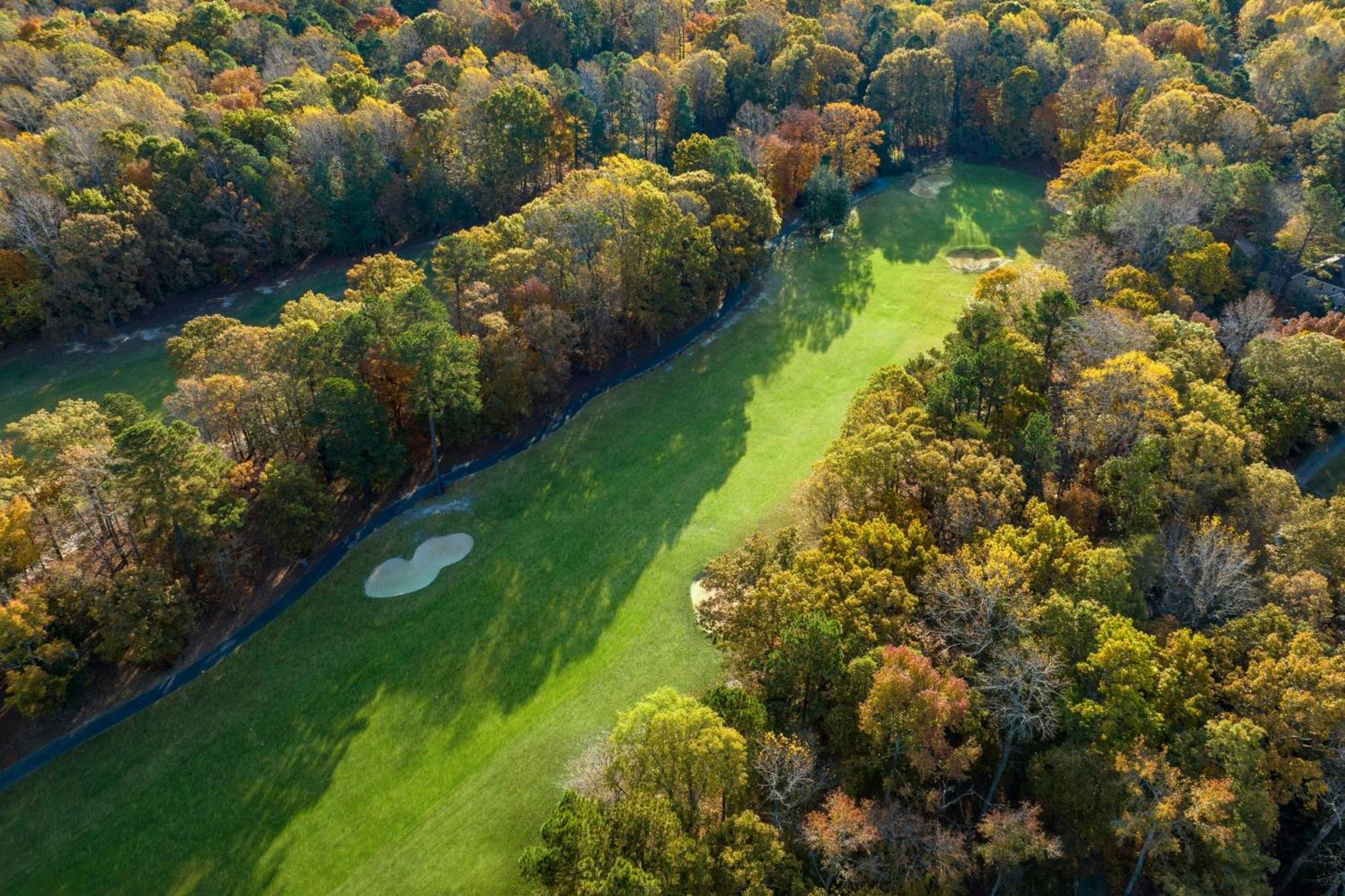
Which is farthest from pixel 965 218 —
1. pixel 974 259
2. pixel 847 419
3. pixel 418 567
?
pixel 418 567

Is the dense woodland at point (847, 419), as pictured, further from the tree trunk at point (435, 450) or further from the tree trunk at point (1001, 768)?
the tree trunk at point (435, 450)

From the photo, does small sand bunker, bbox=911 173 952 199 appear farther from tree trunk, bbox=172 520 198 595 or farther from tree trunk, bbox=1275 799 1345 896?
tree trunk, bbox=172 520 198 595

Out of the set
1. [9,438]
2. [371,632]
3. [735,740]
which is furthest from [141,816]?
[9,438]

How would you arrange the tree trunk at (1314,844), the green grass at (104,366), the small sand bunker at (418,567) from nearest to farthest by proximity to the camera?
the tree trunk at (1314,844)
the small sand bunker at (418,567)
the green grass at (104,366)

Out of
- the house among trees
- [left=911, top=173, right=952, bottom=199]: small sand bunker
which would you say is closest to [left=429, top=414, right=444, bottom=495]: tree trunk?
[left=911, top=173, right=952, bottom=199]: small sand bunker

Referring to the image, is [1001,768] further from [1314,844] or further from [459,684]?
[459,684]

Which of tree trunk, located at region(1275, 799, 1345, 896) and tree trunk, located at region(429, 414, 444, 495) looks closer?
tree trunk, located at region(1275, 799, 1345, 896)

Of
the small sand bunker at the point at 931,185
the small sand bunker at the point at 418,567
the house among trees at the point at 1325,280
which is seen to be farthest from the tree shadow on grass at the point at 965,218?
the small sand bunker at the point at 418,567
